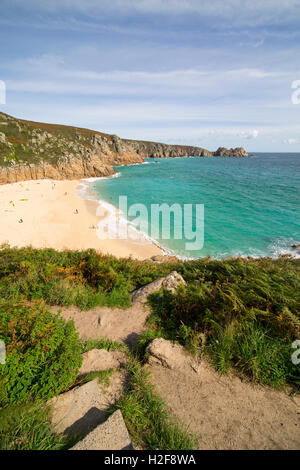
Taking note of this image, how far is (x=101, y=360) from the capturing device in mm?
4352

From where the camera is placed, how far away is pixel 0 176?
4341cm

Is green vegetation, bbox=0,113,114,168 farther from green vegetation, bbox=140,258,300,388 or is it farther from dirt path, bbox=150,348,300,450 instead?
dirt path, bbox=150,348,300,450

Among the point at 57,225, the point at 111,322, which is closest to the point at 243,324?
the point at 111,322

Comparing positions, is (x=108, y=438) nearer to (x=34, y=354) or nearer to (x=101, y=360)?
(x=101, y=360)

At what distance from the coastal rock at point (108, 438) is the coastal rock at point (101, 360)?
4.32 feet

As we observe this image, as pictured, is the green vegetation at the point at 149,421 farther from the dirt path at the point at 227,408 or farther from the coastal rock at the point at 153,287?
the coastal rock at the point at 153,287

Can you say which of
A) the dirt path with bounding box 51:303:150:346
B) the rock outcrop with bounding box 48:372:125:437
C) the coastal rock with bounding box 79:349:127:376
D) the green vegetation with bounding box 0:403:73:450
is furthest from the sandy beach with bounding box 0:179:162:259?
the green vegetation with bounding box 0:403:73:450

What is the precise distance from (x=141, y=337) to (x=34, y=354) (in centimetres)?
257

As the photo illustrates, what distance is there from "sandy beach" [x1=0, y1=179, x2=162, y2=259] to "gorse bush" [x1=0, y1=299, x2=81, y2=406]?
9.70 metres

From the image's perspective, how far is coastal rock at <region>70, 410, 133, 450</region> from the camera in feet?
8.55

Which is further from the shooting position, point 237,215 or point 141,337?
point 237,215
